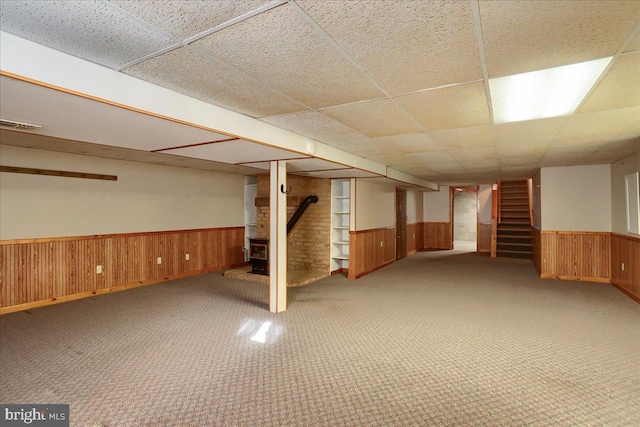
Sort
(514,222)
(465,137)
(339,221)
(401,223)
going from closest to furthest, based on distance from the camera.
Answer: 1. (465,137)
2. (339,221)
3. (401,223)
4. (514,222)

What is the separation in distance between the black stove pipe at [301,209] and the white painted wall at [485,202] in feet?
23.0

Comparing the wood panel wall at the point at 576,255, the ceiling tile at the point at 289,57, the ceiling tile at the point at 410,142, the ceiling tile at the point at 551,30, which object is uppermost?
the ceiling tile at the point at 410,142

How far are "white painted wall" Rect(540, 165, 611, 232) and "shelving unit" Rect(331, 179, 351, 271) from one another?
3956 millimetres

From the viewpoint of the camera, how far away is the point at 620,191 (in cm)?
523

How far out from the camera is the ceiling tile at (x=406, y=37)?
53.9 inches

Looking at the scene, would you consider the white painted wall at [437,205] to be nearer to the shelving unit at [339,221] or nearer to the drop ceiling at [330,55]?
the shelving unit at [339,221]

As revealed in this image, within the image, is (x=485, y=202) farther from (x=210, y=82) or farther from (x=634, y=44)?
(x=210, y=82)

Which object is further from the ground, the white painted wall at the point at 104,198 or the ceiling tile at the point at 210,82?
the ceiling tile at the point at 210,82

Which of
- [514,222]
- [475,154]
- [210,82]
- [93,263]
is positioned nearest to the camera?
[210,82]

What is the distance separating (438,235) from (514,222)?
2.41 meters

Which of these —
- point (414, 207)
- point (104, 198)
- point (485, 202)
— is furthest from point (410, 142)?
point (485, 202)

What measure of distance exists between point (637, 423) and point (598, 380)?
1.71 feet

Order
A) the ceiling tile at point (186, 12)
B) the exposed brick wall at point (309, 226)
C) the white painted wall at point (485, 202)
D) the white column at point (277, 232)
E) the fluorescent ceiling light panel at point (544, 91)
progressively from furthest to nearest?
the white painted wall at point (485, 202) < the exposed brick wall at point (309, 226) < the white column at point (277, 232) < the fluorescent ceiling light panel at point (544, 91) < the ceiling tile at point (186, 12)

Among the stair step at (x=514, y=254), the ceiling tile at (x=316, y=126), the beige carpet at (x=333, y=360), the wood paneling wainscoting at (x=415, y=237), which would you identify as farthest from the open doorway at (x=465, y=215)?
the ceiling tile at (x=316, y=126)
